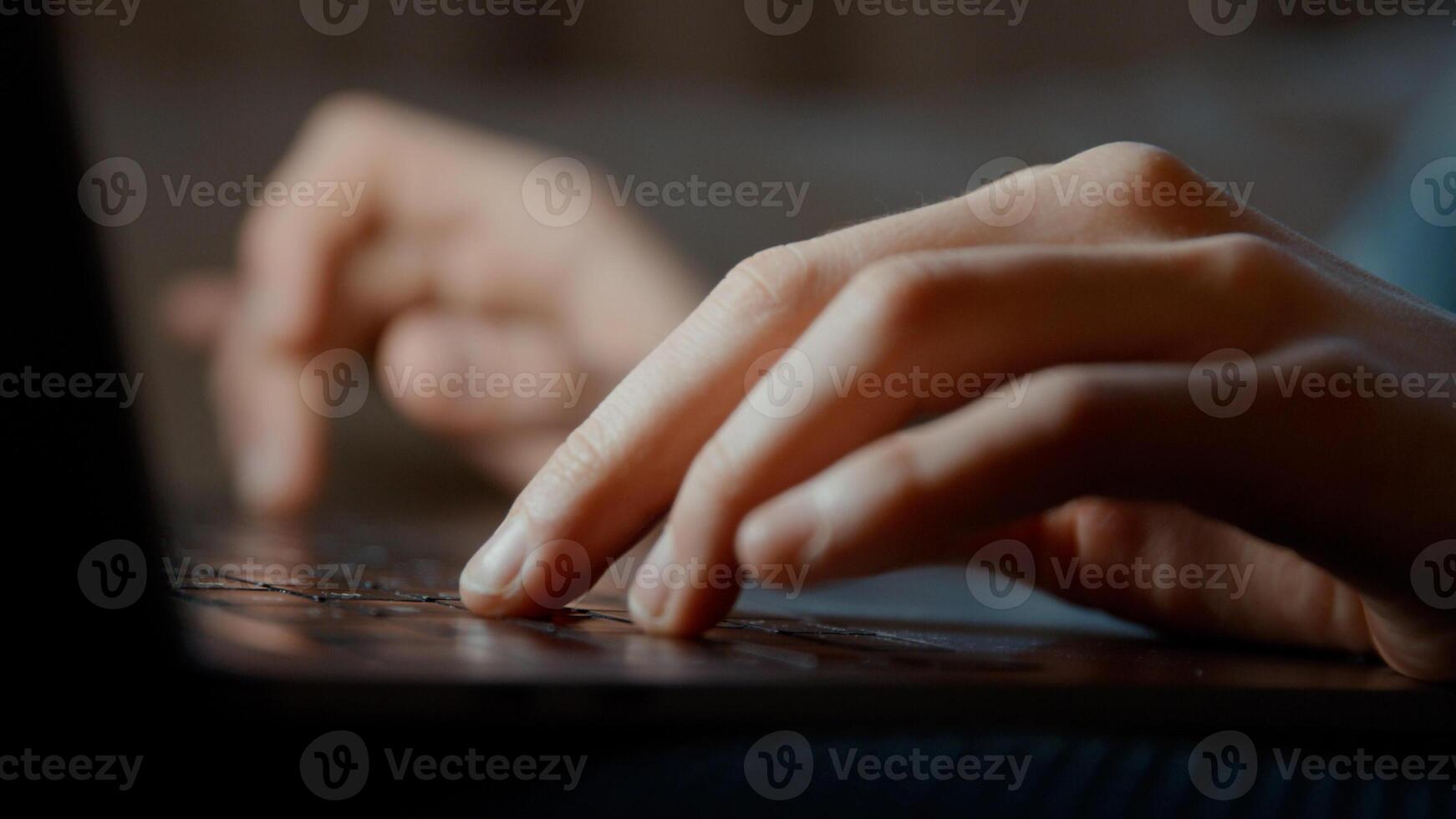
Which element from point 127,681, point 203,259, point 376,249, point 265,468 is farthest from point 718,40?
point 127,681

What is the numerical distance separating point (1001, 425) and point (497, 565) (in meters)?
0.19

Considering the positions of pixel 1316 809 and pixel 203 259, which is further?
pixel 203 259

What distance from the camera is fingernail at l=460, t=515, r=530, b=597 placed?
382mm

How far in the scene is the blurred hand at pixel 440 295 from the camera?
4.27 ft

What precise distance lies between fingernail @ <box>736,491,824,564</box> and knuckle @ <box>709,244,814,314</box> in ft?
0.43

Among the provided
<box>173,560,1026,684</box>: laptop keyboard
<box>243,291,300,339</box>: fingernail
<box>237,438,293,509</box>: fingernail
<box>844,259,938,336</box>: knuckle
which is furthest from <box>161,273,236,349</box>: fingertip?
<box>844,259,938,336</box>: knuckle

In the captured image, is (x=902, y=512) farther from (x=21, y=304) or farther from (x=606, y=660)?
(x=21, y=304)

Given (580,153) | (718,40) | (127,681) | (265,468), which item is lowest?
(265,468)

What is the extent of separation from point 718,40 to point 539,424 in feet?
4.84

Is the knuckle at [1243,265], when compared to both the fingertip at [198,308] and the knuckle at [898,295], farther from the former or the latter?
the fingertip at [198,308]

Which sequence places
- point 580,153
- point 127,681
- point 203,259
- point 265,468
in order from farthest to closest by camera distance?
point 580,153 → point 203,259 → point 265,468 → point 127,681

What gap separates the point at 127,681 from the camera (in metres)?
0.20

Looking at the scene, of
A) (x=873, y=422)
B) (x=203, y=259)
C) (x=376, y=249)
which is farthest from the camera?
(x=203, y=259)

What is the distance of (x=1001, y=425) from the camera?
0.30m
